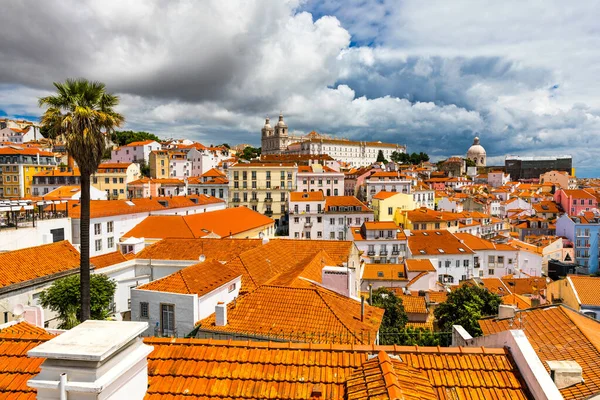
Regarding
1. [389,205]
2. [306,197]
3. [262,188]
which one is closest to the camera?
[306,197]

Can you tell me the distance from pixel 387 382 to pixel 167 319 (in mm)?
11086

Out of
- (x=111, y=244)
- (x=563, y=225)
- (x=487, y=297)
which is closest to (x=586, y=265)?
(x=563, y=225)

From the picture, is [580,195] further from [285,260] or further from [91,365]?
[91,365]

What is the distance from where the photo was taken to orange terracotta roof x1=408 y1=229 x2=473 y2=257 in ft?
154

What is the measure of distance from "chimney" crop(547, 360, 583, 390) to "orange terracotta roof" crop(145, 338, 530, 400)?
1020 mm

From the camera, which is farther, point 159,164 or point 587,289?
point 159,164

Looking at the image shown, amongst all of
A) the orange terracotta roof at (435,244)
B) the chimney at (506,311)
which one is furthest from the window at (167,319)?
the orange terracotta roof at (435,244)

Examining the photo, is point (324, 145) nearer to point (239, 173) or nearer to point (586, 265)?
point (239, 173)

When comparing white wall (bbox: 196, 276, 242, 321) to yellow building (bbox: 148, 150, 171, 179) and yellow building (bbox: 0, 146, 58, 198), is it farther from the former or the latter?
yellow building (bbox: 148, 150, 171, 179)

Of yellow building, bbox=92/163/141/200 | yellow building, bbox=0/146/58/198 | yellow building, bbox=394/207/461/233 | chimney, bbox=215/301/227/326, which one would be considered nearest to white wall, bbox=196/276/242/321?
chimney, bbox=215/301/227/326

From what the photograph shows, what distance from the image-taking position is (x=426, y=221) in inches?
2299

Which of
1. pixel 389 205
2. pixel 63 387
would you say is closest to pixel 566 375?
pixel 63 387

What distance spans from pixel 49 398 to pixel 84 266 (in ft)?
36.4

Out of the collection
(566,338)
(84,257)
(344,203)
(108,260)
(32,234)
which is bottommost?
(108,260)
